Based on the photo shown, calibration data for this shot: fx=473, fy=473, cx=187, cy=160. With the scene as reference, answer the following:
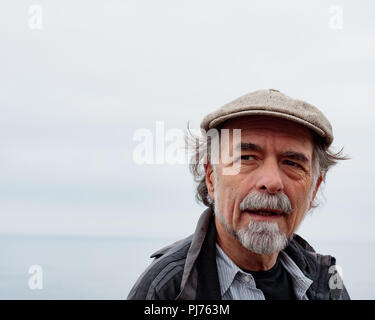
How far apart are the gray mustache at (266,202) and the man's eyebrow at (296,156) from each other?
0.27 m

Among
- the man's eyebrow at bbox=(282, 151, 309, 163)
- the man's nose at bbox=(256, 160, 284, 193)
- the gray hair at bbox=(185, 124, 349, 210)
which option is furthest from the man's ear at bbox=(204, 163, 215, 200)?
the man's eyebrow at bbox=(282, 151, 309, 163)

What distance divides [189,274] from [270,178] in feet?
2.73

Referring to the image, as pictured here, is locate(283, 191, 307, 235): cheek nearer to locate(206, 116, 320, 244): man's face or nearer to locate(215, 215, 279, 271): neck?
locate(206, 116, 320, 244): man's face

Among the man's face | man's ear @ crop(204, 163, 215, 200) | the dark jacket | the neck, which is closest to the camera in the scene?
the dark jacket

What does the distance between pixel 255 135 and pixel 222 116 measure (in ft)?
0.92

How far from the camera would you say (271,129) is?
3266 millimetres

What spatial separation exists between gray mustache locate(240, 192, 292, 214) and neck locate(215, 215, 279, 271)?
306mm

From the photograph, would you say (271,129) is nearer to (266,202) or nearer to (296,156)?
(296,156)

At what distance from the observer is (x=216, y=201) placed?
348 centimetres

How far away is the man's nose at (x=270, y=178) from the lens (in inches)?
124

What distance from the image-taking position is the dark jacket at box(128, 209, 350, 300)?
3062 millimetres
